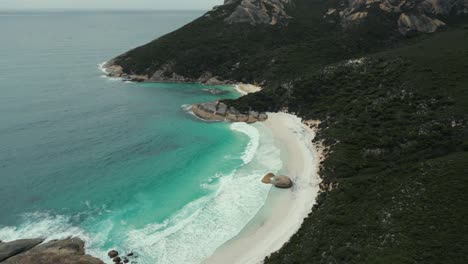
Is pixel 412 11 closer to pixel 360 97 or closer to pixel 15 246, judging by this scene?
pixel 360 97

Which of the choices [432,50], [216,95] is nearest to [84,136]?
[216,95]

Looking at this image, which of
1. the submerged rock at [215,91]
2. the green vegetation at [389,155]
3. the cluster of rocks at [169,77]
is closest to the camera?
the green vegetation at [389,155]

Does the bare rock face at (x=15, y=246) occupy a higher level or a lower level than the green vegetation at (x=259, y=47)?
lower

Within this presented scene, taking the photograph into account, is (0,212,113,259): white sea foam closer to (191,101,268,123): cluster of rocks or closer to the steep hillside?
(191,101,268,123): cluster of rocks

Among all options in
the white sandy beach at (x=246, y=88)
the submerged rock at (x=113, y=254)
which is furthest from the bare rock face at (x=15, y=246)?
the white sandy beach at (x=246, y=88)

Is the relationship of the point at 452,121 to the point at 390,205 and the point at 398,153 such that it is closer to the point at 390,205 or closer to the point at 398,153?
the point at 398,153

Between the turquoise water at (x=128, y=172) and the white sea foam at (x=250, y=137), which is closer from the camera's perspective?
the turquoise water at (x=128, y=172)

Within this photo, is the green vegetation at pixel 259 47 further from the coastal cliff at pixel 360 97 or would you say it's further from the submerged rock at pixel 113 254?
the submerged rock at pixel 113 254

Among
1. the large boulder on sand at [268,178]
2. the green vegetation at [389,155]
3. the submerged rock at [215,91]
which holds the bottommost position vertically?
the submerged rock at [215,91]
